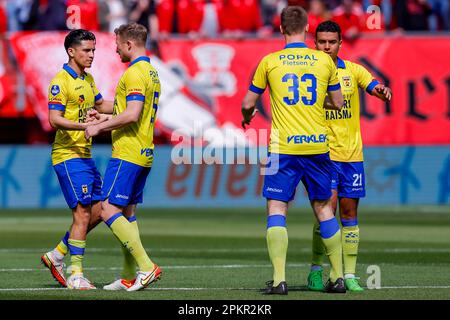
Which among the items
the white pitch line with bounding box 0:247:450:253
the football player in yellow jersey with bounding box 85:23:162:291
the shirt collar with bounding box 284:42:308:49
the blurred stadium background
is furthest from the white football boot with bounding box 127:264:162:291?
the blurred stadium background

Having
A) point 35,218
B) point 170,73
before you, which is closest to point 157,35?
point 170,73

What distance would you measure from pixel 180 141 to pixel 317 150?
50.9 feet

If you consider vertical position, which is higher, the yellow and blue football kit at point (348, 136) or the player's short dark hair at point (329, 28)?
the player's short dark hair at point (329, 28)

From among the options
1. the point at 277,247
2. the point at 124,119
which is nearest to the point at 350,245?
the point at 277,247

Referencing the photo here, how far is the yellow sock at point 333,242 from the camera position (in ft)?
37.0

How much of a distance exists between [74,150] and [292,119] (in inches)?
104

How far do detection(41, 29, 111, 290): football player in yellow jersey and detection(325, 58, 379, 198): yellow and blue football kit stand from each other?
2524mm

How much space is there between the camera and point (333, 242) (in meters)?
11.3

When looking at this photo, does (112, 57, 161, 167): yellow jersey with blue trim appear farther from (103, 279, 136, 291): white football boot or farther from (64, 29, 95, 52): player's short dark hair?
(103, 279, 136, 291): white football boot

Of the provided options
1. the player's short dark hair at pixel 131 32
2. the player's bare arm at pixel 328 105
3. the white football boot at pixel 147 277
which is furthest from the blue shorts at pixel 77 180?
the player's bare arm at pixel 328 105

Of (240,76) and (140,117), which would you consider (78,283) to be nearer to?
(140,117)

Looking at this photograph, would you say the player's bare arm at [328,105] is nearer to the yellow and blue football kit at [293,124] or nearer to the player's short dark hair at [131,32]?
the yellow and blue football kit at [293,124]

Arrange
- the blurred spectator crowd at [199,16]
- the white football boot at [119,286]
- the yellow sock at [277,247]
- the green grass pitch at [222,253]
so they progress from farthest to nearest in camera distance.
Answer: the blurred spectator crowd at [199,16] → the white football boot at [119,286] → the green grass pitch at [222,253] → the yellow sock at [277,247]

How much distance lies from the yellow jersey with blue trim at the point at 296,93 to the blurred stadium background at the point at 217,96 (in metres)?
11.9
